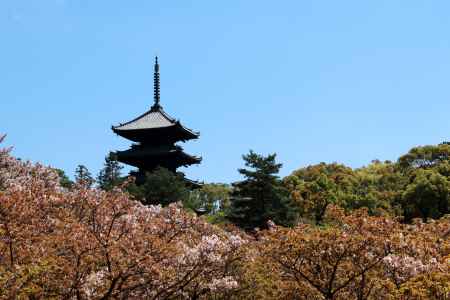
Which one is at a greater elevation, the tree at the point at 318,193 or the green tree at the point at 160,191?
the tree at the point at 318,193

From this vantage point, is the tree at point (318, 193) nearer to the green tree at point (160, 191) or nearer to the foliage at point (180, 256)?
the green tree at point (160, 191)

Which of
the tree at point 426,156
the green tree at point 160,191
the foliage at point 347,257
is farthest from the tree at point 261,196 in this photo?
the tree at point 426,156

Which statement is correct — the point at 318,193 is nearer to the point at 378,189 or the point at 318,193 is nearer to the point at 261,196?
the point at 378,189

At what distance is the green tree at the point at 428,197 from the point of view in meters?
50.6

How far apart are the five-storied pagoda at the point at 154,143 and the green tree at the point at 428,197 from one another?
62.8 feet

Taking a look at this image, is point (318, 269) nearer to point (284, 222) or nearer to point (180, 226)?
point (180, 226)

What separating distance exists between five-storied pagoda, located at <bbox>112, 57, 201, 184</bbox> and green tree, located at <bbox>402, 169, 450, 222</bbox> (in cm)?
1915

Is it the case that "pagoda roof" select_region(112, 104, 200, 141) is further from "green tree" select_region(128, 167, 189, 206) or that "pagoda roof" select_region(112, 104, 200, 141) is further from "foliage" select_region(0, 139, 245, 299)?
"foliage" select_region(0, 139, 245, 299)

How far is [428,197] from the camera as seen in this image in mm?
51062

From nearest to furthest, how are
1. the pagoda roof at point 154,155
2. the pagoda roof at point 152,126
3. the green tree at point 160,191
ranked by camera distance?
the green tree at point 160,191, the pagoda roof at point 154,155, the pagoda roof at point 152,126

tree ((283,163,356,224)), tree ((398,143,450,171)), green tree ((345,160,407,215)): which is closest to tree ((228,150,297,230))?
green tree ((345,160,407,215))

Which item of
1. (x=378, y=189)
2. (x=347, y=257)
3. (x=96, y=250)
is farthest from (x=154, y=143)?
(x=96, y=250)

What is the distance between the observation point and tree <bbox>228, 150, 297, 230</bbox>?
116 feet

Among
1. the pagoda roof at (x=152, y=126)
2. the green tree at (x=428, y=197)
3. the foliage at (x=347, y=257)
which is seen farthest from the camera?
the green tree at (x=428, y=197)
